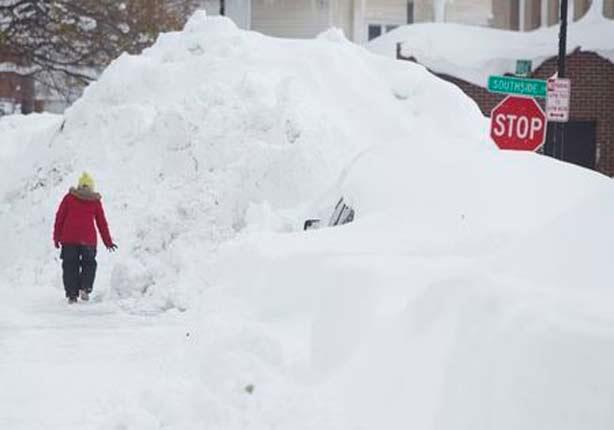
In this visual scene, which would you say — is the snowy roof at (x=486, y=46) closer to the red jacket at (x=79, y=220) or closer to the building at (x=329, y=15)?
the building at (x=329, y=15)

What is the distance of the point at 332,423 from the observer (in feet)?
18.9

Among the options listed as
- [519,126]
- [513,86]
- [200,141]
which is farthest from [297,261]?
[200,141]

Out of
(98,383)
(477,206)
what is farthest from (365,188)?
(98,383)

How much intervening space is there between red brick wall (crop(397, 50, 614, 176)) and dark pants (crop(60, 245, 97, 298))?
1494 cm

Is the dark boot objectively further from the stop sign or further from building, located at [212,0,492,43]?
building, located at [212,0,492,43]

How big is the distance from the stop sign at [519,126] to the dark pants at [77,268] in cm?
513

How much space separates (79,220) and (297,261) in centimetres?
653

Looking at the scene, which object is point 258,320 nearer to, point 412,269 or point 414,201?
point 412,269

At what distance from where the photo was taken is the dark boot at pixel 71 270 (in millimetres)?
13836

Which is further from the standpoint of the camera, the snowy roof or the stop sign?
the snowy roof

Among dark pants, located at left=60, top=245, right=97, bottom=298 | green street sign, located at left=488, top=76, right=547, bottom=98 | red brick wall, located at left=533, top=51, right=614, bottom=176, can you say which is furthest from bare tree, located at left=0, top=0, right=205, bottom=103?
green street sign, located at left=488, top=76, right=547, bottom=98

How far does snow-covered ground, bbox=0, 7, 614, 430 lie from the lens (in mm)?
5059

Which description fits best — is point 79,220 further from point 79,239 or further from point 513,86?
point 513,86

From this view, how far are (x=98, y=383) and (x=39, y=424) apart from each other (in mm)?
1281
